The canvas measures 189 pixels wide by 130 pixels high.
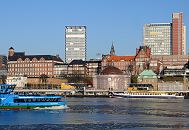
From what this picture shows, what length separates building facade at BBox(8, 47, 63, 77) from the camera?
191m

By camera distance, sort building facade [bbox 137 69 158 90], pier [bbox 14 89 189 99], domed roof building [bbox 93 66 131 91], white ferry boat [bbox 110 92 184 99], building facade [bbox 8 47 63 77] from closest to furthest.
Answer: white ferry boat [bbox 110 92 184 99], pier [bbox 14 89 189 99], domed roof building [bbox 93 66 131 91], building facade [bbox 137 69 158 90], building facade [bbox 8 47 63 77]

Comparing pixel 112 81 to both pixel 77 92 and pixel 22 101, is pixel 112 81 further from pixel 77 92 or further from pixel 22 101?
pixel 22 101

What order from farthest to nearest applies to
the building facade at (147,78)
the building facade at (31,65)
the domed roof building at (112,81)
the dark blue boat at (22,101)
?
1. the building facade at (31,65)
2. the building facade at (147,78)
3. the domed roof building at (112,81)
4. the dark blue boat at (22,101)

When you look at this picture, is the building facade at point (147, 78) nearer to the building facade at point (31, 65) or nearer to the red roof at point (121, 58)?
the red roof at point (121, 58)

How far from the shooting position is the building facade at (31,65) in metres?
191

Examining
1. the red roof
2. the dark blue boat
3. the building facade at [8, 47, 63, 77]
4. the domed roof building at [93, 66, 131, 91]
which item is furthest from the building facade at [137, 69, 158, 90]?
the dark blue boat

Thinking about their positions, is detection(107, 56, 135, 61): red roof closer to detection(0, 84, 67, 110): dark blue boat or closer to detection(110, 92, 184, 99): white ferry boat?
detection(110, 92, 184, 99): white ferry boat

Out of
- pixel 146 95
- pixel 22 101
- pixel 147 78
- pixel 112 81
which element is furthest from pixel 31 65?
pixel 22 101

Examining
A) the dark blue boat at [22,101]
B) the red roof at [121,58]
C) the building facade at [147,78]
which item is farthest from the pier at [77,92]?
the dark blue boat at [22,101]

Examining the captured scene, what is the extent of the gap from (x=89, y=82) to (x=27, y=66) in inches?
1266

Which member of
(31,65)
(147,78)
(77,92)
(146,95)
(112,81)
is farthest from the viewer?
(31,65)

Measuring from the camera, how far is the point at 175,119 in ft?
187

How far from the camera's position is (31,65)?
191750mm

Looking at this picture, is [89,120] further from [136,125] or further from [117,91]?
[117,91]
